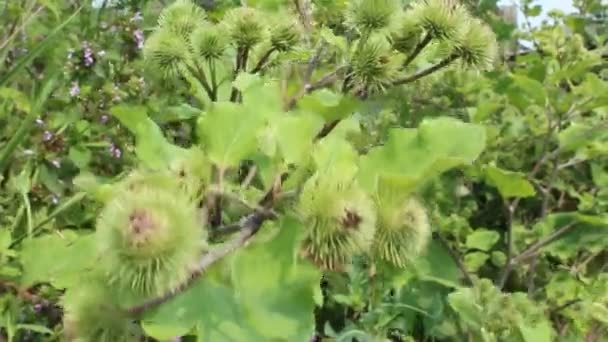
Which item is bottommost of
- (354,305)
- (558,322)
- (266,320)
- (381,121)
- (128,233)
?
(558,322)

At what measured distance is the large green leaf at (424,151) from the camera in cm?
83

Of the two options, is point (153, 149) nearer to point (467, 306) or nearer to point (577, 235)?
point (467, 306)

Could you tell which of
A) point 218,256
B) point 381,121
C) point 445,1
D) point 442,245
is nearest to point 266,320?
point 218,256

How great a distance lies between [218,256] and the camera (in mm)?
766

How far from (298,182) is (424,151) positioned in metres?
0.12

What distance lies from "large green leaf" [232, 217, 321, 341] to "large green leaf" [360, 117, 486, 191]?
0.32ft

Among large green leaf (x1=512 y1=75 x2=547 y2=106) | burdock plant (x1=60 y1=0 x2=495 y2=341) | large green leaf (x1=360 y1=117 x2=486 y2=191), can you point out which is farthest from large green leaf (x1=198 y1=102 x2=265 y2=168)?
large green leaf (x1=512 y1=75 x2=547 y2=106)

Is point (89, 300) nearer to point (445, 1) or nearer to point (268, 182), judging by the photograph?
point (268, 182)

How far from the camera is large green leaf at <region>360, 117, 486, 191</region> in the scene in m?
0.83

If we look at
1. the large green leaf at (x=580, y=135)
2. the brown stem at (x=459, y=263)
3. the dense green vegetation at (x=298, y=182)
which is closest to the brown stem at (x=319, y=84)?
the dense green vegetation at (x=298, y=182)

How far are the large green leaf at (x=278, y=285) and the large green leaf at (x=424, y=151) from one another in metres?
0.10

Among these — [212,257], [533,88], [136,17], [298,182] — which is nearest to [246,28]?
[298,182]

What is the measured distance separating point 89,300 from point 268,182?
0.21 metres

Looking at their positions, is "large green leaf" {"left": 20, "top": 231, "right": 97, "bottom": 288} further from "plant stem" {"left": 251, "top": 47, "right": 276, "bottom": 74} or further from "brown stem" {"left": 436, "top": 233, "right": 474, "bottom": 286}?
"brown stem" {"left": 436, "top": 233, "right": 474, "bottom": 286}
